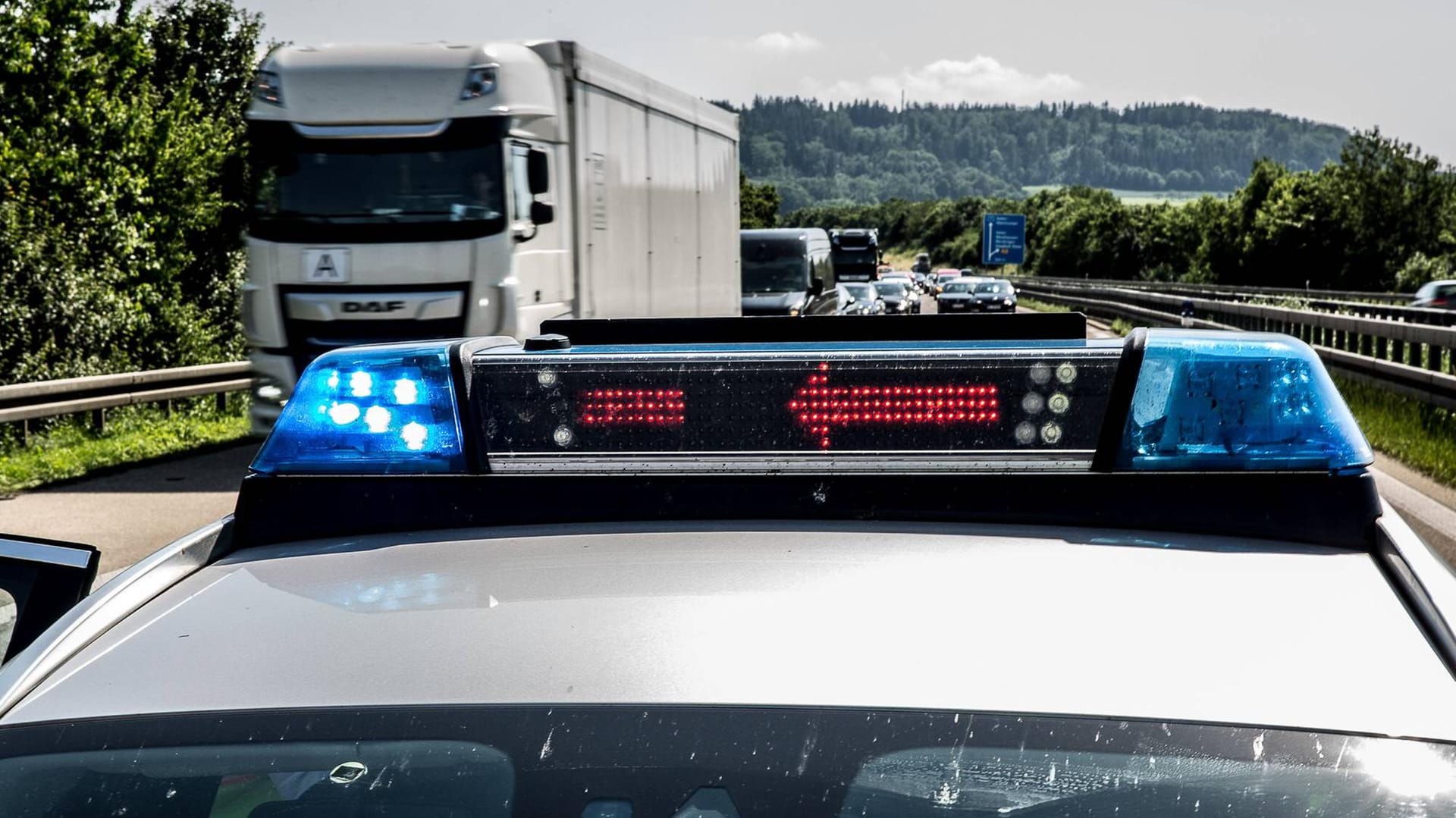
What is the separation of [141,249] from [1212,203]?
96.1 metres

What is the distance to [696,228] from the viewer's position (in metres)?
22.5

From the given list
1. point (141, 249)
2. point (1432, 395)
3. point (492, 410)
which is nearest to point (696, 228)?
point (1432, 395)

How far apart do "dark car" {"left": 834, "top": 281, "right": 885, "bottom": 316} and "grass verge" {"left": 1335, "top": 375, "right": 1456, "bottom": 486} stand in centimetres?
1682

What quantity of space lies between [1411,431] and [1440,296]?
1105 inches

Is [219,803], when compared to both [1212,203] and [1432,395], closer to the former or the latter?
[1432,395]

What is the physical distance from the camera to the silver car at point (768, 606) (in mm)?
1446

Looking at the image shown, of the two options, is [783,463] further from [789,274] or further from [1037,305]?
[1037,305]

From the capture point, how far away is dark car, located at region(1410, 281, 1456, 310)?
40.1 meters

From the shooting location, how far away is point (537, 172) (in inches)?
623

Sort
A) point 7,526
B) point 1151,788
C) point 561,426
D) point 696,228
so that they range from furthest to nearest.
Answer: point 696,228
point 7,526
point 561,426
point 1151,788

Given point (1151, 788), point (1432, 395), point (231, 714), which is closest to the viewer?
point (1151, 788)

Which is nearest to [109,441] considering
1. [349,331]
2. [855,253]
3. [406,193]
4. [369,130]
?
[349,331]

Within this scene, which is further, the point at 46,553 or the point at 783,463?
the point at 46,553

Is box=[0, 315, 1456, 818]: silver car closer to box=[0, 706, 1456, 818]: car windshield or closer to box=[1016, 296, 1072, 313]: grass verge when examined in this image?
box=[0, 706, 1456, 818]: car windshield
